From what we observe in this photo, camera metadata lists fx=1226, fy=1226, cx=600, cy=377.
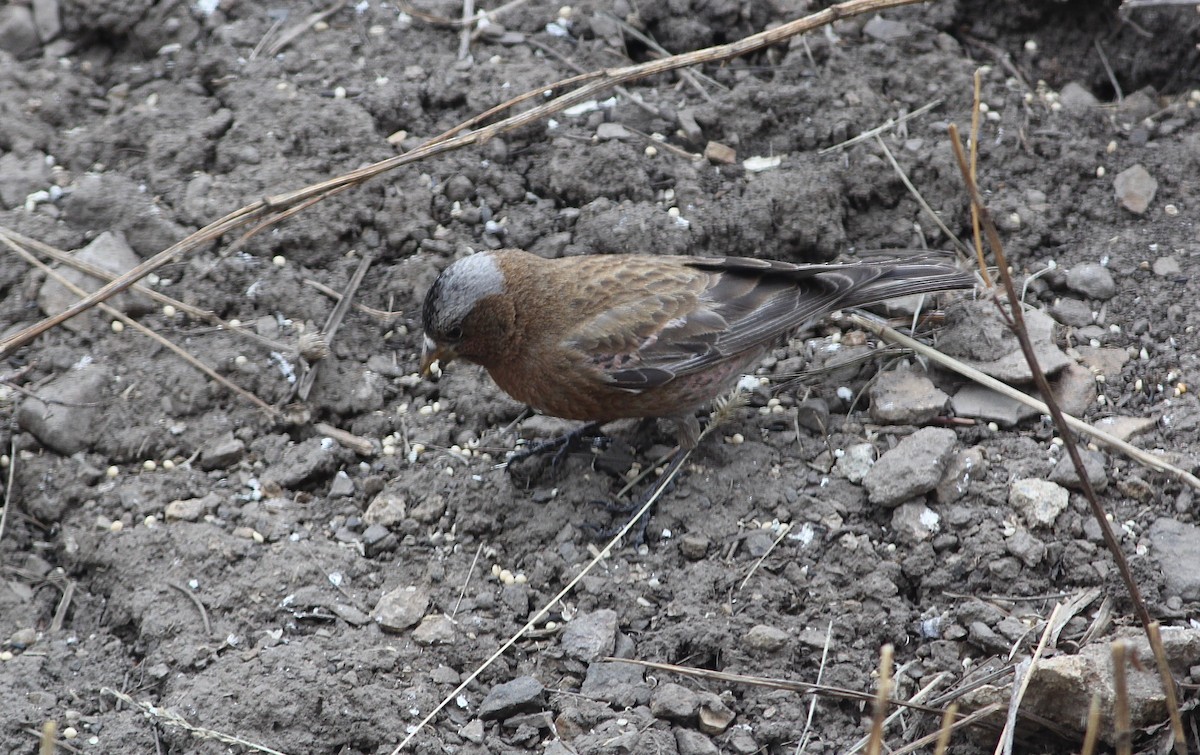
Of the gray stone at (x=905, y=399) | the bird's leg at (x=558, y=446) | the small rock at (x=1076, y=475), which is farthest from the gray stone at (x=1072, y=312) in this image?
the bird's leg at (x=558, y=446)

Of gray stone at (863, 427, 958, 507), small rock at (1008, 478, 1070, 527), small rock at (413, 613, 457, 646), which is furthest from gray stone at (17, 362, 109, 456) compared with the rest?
small rock at (1008, 478, 1070, 527)

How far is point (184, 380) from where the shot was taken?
5348mm

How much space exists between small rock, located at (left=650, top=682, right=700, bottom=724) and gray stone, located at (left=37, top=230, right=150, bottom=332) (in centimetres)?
300

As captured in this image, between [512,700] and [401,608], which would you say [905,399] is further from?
[401,608]

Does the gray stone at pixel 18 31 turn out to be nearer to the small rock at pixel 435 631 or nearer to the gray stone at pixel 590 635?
the small rock at pixel 435 631

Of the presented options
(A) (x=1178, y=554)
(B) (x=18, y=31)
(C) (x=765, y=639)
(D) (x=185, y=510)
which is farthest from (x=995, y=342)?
(B) (x=18, y=31)

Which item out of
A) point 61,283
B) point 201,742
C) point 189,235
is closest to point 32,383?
point 61,283

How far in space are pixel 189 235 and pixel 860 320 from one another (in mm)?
3131

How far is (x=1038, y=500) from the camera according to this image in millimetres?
4625

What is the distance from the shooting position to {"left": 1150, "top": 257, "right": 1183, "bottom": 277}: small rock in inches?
217

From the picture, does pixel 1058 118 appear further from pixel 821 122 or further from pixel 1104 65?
pixel 821 122

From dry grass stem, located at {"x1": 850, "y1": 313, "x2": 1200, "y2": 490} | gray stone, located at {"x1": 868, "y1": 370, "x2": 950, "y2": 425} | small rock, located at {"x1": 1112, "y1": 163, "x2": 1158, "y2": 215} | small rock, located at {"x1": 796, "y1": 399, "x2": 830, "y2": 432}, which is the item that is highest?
small rock, located at {"x1": 1112, "y1": 163, "x2": 1158, "y2": 215}

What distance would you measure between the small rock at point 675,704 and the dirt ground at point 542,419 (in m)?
0.02

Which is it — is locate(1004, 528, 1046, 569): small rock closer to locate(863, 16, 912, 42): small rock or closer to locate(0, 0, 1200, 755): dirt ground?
locate(0, 0, 1200, 755): dirt ground
